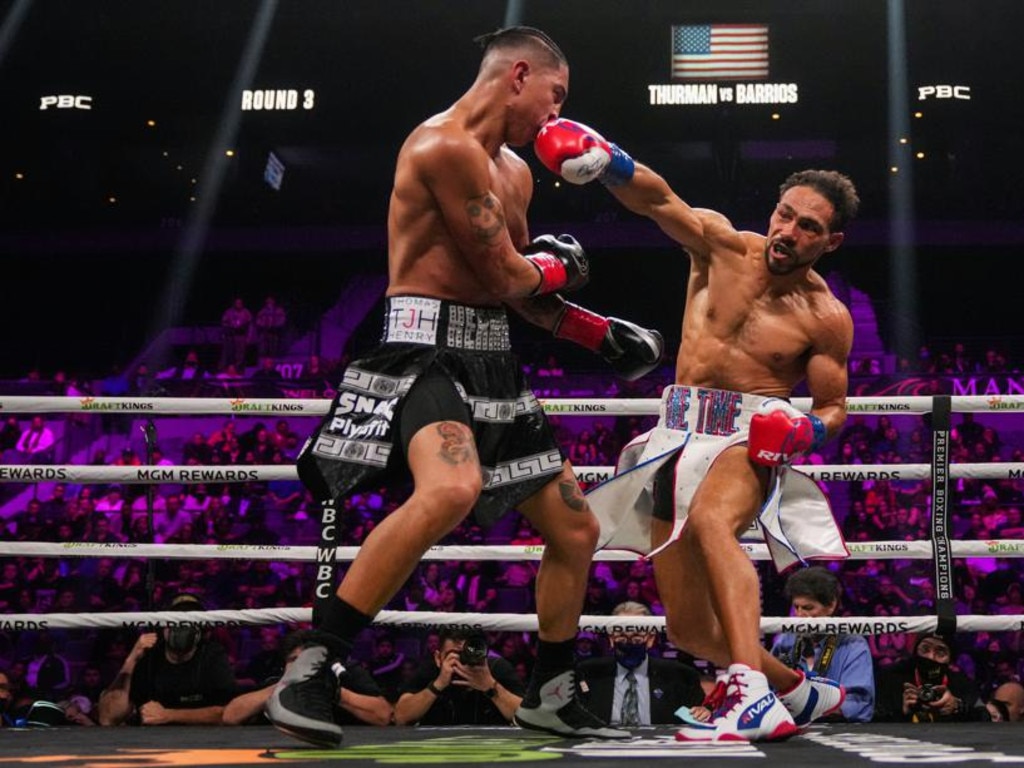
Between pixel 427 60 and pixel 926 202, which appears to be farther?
pixel 926 202

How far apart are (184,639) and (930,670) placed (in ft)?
8.35

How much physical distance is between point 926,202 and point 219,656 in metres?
→ 12.1

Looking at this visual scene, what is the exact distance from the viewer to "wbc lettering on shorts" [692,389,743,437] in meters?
2.95

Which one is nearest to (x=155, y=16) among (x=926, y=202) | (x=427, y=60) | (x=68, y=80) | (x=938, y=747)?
(x=68, y=80)

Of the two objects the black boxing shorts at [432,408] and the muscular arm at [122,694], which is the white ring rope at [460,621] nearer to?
the muscular arm at [122,694]

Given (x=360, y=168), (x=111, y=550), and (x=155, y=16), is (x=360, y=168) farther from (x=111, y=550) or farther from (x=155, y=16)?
(x=111, y=550)

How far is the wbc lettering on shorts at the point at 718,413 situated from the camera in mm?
2951

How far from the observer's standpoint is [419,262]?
254 centimetres

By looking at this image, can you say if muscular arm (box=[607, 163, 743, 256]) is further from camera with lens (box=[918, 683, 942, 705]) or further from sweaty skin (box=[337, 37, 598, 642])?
camera with lens (box=[918, 683, 942, 705])

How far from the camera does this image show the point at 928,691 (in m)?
3.88

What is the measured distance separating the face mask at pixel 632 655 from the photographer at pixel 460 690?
1.64ft

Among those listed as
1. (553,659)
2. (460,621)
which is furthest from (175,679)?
(553,659)

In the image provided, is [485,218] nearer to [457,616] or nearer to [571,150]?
[571,150]

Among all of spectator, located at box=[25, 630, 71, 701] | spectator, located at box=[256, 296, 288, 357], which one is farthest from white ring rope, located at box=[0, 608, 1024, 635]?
spectator, located at box=[256, 296, 288, 357]
